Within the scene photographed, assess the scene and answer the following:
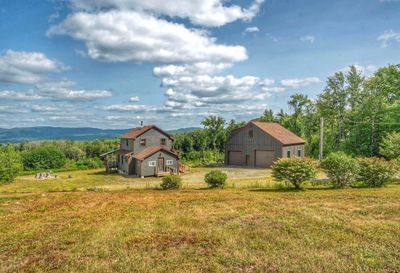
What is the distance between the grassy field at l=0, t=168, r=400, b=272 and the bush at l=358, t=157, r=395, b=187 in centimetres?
516

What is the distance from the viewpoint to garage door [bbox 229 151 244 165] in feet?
144

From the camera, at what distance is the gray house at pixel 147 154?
114ft

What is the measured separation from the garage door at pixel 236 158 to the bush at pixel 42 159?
2679 centimetres

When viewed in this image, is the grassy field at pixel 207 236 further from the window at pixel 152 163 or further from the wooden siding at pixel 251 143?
the wooden siding at pixel 251 143

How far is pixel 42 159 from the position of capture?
4744 centimetres

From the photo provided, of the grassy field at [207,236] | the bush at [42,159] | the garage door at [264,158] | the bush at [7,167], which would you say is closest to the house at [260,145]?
the garage door at [264,158]

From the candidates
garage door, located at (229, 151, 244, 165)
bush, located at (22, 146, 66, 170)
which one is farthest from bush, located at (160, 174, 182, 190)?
bush, located at (22, 146, 66, 170)

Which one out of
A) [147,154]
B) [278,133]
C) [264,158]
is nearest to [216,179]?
[147,154]

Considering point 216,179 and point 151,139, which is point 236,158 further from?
point 216,179

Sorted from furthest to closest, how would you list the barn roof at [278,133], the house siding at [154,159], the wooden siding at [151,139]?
the barn roof at [278,133]
the wooden siding at [151,139]
the house siding at [154,159]

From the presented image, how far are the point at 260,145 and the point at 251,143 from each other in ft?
4.71

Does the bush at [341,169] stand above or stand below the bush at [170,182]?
above

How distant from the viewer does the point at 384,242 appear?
309 inches

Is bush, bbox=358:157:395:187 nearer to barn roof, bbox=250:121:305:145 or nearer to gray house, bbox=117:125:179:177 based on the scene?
barn roof, bbox=250:121:305:145
